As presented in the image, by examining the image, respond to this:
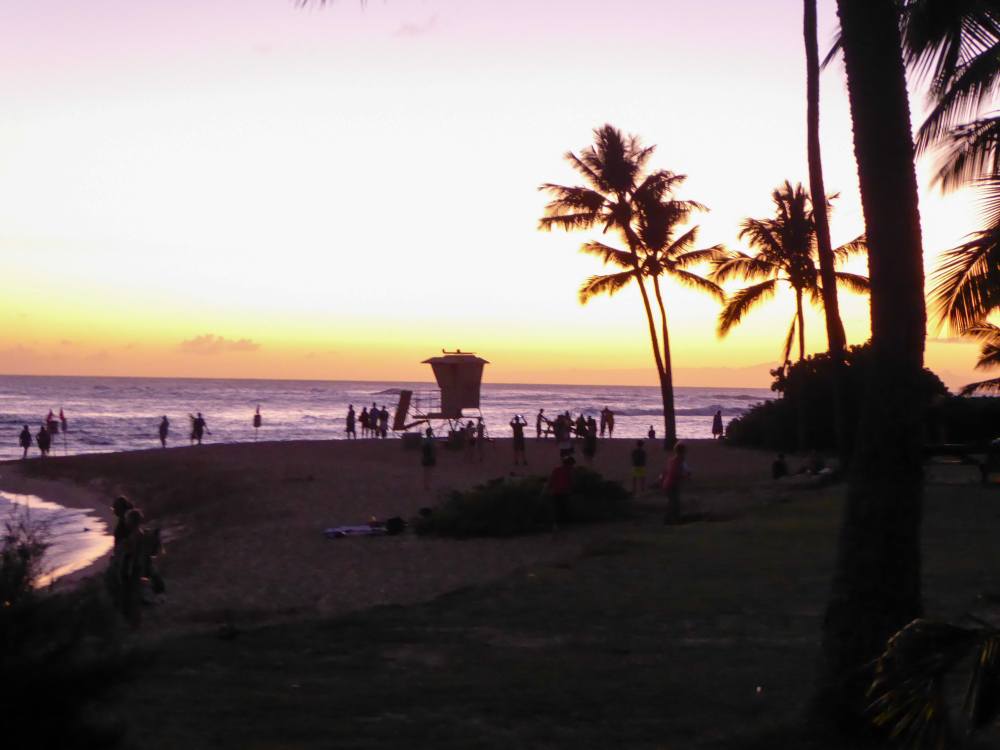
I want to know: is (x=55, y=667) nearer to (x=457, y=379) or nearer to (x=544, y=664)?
(x=544, y=664)

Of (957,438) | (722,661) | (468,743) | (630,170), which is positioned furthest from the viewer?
(630,170)

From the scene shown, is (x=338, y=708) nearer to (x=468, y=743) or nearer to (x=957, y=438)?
(x=468, y=743)

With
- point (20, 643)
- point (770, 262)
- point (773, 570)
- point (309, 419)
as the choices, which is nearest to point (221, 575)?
point (773, 570)

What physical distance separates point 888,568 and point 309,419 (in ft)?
269

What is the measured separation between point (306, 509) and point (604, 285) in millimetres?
14554

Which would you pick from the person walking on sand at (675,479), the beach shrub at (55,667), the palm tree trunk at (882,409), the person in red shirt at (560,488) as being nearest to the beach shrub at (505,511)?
the person in red shirt at (560,488)

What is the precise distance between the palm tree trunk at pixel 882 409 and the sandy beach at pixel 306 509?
7.16 metres

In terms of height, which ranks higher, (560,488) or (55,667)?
(560,488)

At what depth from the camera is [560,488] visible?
715 inches

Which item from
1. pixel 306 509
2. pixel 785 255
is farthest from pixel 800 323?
pixel 306 509

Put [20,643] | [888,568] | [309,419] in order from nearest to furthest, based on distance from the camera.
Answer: [20,643] < [888,568] < [309,419]

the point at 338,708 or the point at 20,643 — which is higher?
the point at 20,643

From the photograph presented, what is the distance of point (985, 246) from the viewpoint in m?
11.4

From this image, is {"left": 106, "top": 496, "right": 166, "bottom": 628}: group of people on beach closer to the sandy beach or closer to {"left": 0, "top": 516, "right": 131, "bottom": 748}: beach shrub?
the sandy beach
